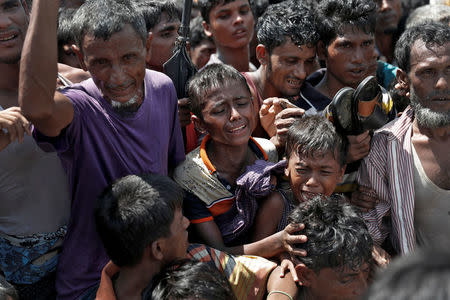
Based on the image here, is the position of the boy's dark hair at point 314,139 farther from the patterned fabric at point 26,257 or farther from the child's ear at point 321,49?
the patterned fabric at point 26,257

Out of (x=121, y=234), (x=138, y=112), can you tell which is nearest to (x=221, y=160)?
(x=138, y=112)

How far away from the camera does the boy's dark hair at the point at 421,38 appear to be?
3.57m

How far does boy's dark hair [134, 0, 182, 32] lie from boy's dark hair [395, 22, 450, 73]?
1.69 meters

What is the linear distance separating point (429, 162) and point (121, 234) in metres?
1.97

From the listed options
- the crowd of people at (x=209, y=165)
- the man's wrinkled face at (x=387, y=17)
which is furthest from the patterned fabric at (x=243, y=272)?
the man's wrinkled face at (x=387, y=17)

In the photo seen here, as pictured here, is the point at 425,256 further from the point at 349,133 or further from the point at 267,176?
the point at 349,133

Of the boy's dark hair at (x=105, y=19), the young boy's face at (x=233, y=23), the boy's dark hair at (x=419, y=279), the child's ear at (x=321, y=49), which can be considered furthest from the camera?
the young boy's face at (x=233, y=23)

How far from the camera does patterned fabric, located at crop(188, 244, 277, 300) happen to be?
9.78ft

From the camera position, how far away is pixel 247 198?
326cm

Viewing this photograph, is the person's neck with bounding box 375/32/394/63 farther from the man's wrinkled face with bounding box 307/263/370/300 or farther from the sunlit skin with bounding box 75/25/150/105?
the sunlit skin with bounding box 75/25/150/105

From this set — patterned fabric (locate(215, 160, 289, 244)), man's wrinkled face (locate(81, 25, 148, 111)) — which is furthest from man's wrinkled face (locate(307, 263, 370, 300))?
man's wrinkled face (locate(81, 25, 148, 111))

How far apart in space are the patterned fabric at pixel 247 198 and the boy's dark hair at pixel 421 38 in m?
1.11

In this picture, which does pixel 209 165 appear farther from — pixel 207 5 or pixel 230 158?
pixel 207 5

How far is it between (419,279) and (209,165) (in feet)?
7.35
